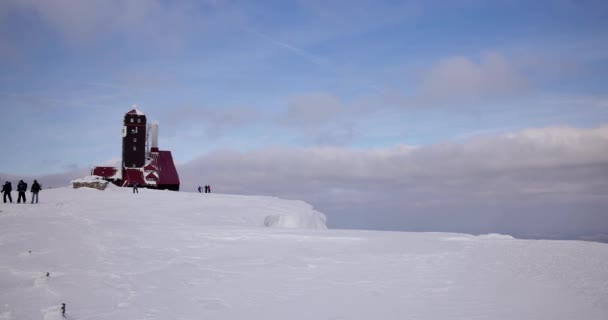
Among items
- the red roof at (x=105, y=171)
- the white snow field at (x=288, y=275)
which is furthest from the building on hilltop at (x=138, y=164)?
the white snow field at (x=288, y=275)

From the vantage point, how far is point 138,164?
55.8 metres

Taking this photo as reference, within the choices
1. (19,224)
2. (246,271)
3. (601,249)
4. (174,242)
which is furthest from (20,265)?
(601,249)

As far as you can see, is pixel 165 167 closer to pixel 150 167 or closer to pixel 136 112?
pixel 150 167

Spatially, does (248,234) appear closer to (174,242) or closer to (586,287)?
(174,242)

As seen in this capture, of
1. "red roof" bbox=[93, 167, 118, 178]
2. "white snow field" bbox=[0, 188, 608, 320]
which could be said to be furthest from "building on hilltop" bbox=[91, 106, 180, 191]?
"white snow field" bbox=[0, 188, 608, 320]

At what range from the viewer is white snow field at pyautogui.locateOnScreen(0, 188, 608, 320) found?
8.88 m

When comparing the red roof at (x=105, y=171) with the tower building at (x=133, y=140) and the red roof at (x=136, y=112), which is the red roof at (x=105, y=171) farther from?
the red roof at (x=136, y=112)

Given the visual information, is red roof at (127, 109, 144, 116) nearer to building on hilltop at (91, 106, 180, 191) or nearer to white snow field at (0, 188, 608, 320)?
building on hilltop at (91, 106, 180, 191)

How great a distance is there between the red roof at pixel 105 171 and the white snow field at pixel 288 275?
37877mm

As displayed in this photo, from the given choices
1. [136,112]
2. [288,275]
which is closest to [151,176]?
[136,112]

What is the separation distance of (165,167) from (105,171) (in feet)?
22.9

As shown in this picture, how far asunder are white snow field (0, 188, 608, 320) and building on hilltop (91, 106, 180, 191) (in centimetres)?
3661

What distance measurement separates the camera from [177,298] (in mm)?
9562

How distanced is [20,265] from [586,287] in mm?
13943
